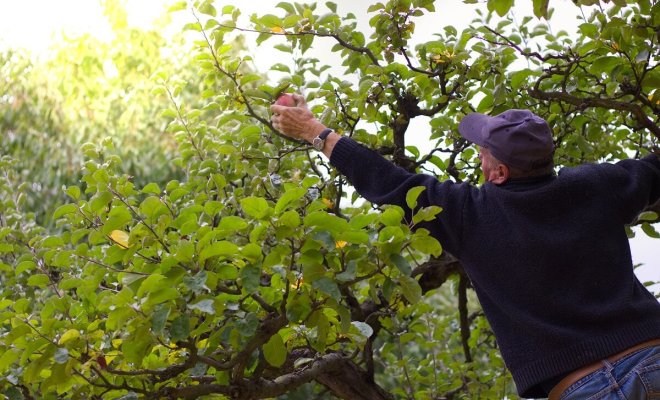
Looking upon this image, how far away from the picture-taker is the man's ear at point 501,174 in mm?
1855

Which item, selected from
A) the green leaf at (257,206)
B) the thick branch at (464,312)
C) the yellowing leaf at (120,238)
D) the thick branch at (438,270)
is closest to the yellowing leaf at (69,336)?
the yellowing leaf at (120,238)

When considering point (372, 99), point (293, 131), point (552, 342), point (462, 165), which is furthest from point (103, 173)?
point (462, 165)

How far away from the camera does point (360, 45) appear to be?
8.92ft

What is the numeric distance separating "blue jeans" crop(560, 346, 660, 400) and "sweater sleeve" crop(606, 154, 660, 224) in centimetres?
30

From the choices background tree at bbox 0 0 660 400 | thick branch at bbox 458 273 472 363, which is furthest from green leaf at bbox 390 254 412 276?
thick branch at bbox 458 273 472 363

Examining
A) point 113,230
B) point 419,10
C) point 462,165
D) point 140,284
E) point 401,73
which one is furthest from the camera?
point 462,165

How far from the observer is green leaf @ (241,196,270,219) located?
5.41ft

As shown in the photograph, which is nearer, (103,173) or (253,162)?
(103,173)

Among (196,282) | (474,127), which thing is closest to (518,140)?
(474,127)

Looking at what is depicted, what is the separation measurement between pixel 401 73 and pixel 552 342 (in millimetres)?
1141

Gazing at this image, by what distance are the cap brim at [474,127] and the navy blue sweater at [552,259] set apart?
0.13m

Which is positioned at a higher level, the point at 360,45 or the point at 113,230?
the point at 360,45

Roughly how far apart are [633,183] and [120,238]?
1.06 meters

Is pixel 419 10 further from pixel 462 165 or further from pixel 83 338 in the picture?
pixel 83 338
